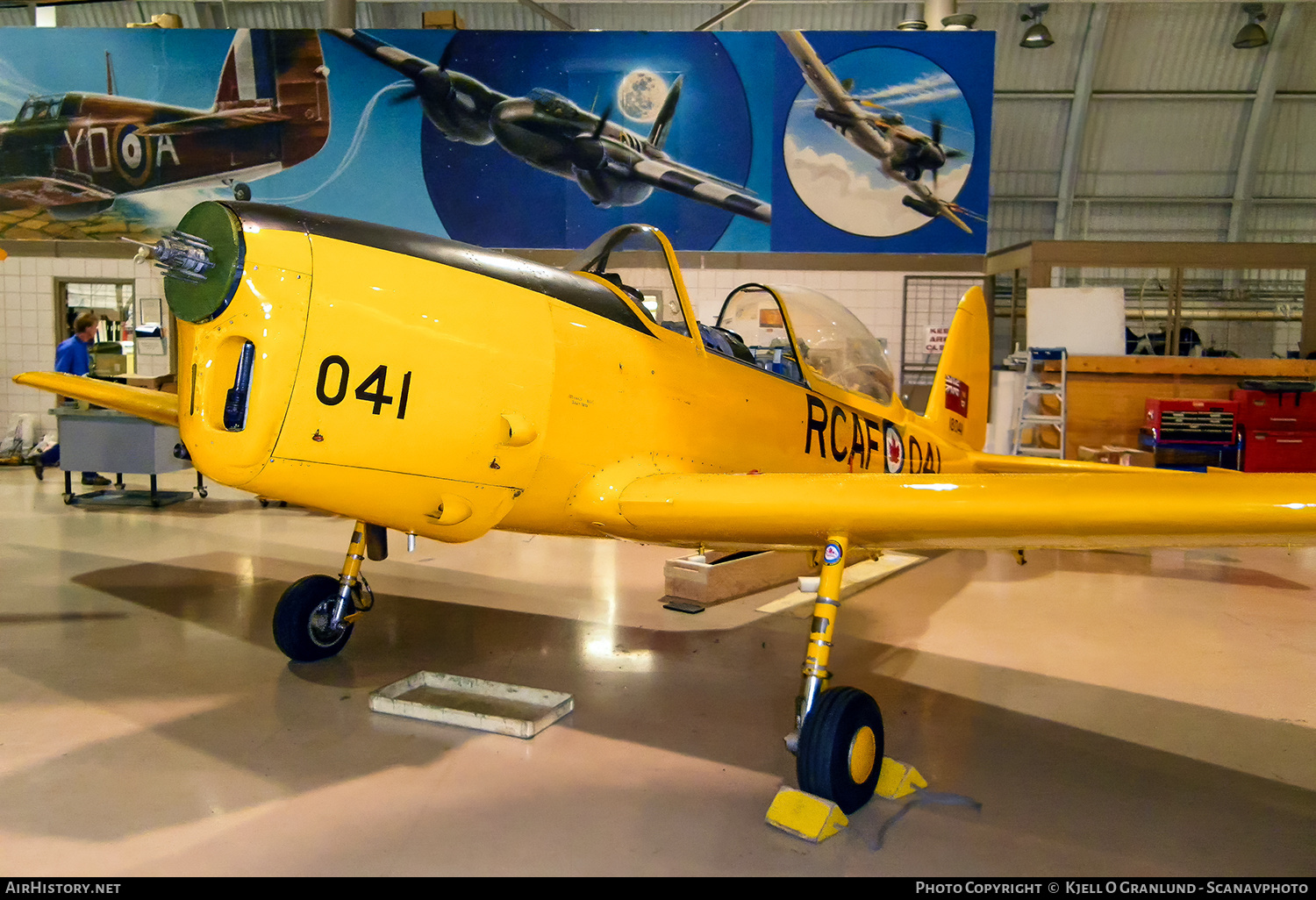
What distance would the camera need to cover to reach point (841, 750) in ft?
9.10

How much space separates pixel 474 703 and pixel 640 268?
1935 millimetres

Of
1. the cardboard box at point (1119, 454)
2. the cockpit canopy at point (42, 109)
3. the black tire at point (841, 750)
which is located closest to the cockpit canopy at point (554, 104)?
the cockpit canopy at point (42, 109)

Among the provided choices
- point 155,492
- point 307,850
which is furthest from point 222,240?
point 155,492

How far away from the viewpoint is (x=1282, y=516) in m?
2.42

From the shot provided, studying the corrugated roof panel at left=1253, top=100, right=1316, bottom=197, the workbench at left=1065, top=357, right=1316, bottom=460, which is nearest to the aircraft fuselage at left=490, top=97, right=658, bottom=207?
the workbench at left=1065, top=357, right=1316, bottom=460

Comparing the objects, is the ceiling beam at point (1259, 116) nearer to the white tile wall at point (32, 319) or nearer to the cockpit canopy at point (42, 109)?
the cockpit canopy at point (42, 109)

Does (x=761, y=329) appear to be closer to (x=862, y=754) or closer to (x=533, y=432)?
(x=533, y=432)

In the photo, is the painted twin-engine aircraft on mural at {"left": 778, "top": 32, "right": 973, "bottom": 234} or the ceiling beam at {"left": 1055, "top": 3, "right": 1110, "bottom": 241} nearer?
the painted twin-engine aircraft on mural at {"left": 778, "top": 32, "right": 973, "bottom": 234}

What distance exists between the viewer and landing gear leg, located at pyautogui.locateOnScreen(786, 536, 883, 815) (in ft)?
9.04

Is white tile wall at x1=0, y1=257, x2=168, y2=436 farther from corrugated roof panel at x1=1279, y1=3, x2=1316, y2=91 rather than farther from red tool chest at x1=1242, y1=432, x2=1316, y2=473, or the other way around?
corrugated roof panel at x1=1279, y1=3, x2=1316, y2=91

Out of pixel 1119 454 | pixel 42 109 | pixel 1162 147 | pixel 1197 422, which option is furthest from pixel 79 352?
pixel 1162 147

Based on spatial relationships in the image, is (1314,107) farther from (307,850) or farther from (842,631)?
(307,850)

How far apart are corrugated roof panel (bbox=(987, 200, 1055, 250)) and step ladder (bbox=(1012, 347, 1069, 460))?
8.28 m

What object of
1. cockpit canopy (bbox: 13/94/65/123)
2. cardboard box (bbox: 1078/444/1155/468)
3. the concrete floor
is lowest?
the concrete floor
